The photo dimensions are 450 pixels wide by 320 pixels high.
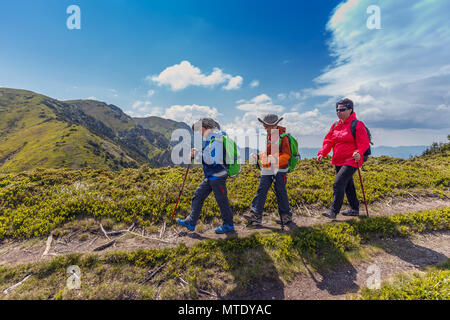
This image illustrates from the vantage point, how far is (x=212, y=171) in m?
5.47

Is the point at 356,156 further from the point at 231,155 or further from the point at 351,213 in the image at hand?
the point at 231,155

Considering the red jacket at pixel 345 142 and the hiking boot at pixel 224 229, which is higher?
the red jacket at pixel 345 142

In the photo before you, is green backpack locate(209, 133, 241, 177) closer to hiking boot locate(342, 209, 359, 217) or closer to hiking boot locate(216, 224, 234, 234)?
hiking boot locate(216, 224, 234, 234)

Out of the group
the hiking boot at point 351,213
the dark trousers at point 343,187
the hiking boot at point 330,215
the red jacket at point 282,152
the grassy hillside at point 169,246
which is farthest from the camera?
the hiking boot at point 351,213

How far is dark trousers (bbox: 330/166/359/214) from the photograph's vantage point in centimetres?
611

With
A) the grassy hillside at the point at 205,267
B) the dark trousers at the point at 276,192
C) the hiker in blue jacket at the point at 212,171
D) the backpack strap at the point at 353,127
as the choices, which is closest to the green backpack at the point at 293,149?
the dark trousers at the point at 276,192

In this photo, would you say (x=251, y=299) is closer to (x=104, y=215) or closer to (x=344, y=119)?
(x=104, y=215)

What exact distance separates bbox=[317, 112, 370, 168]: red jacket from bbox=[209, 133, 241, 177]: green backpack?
3472 millimetres

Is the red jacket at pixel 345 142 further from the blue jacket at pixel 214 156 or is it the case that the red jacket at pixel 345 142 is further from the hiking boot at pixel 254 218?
the blue jacket at pixel 214 156

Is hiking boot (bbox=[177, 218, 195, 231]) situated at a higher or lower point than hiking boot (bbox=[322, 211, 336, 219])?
lower

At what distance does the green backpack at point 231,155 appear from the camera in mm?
5289

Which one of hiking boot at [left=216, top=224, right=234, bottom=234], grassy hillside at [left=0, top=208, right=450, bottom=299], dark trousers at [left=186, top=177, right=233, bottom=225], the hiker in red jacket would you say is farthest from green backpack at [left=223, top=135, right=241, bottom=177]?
the hiker in red jacket

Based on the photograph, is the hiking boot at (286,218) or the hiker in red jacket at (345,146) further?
the hiking boot at (286,218)

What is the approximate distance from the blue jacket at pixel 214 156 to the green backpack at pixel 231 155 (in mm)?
108
